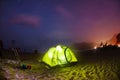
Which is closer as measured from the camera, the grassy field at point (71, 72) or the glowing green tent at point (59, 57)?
the grassy field at point (71, 72)

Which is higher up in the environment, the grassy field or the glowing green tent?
the glowing green tent

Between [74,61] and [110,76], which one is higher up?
[74,61]

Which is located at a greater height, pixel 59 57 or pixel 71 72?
pixel 59 57

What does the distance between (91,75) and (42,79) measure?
335 centimetres

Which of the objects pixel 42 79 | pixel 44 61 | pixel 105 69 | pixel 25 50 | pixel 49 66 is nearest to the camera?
pixel 42 79

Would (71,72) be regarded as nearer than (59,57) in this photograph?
Yes

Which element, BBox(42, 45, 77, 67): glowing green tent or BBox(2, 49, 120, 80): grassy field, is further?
BBox(42, 45, 77, 67): glowing green tent

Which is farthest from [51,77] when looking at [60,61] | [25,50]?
[25,50]

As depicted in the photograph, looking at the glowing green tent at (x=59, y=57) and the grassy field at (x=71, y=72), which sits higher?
the glowing green tent at (x=59, y=57)

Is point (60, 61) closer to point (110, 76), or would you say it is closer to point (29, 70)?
point (29, 70)

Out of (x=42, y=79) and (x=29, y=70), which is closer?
(x=42, y=79)

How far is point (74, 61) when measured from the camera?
60.1 feet

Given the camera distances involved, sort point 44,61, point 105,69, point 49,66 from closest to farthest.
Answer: point 105,69, point 49,66, point 44,61

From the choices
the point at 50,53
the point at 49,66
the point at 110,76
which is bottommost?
the point at 110,76
